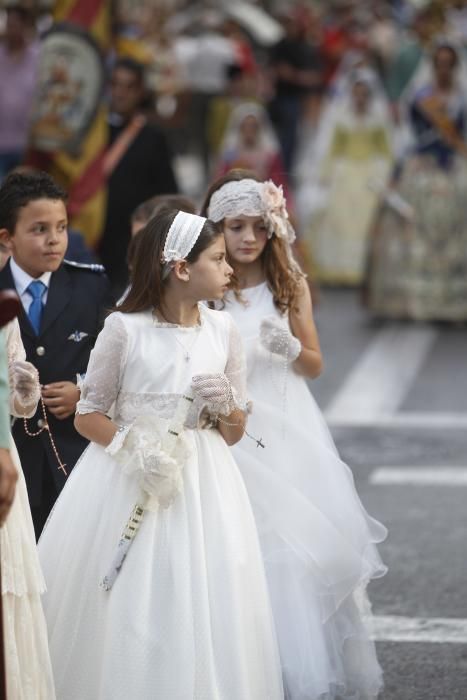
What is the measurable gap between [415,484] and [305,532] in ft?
11.7

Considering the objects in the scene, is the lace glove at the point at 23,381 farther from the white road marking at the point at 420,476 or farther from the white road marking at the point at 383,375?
the white road marking at the point at 383,375

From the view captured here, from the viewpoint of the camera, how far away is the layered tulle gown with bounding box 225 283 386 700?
599cm

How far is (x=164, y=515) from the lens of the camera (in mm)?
5246

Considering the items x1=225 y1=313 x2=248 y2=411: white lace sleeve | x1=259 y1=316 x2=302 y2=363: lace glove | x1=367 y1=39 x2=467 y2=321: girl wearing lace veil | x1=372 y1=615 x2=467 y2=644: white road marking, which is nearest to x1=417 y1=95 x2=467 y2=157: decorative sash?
x1=367 y1=39 x2=467 y2=321: girl wearing lace veil

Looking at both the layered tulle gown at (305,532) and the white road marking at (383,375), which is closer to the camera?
the layered tulle gown at (305,532)

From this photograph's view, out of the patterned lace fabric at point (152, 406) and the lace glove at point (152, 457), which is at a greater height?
the patterned lace fabric at point (152, 406)

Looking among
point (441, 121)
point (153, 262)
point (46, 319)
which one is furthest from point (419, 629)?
point (441, 121)

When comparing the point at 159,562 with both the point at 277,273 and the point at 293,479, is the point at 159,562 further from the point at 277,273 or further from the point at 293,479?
the point at 277,273

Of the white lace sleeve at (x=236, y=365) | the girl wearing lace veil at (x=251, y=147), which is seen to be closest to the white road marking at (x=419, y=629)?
the white lace sleeve at (x=236, y=365)

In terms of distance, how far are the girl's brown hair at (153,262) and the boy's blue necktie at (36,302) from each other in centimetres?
64

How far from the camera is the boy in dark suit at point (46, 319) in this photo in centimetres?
595

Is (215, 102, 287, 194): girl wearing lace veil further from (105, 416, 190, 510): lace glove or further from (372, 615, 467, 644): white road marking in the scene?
(105, 416, 190, 510): lace glove

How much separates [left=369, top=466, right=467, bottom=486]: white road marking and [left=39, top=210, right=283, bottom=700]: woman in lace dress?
416 centimetres

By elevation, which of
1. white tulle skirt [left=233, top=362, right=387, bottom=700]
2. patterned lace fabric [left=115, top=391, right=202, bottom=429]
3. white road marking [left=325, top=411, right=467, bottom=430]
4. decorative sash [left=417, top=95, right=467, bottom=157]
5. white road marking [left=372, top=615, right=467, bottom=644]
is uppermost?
patterned lace fabric [left=115, top=391, right=202, bottom=429]
